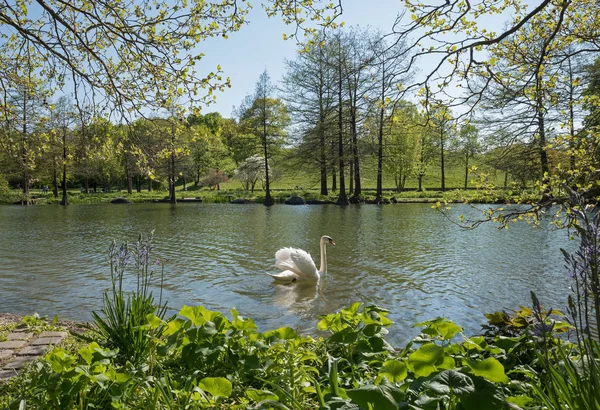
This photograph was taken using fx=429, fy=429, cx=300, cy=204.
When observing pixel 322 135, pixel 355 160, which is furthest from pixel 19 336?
pixel 322 135

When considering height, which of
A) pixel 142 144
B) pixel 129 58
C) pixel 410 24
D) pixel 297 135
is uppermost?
pixel 297 135

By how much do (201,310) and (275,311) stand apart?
13.1ft

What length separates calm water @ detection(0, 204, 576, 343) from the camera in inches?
282

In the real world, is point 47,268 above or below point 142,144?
below

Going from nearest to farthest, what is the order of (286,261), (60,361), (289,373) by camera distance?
(60,361)
(289,373)
(286,261)

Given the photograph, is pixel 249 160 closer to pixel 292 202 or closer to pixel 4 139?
pixel 292 202

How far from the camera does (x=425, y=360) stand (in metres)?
2.21

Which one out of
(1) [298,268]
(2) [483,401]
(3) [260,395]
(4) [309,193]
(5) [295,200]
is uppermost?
(4) [309,193]

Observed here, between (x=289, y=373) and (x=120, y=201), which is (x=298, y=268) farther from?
(x=120, y=201)

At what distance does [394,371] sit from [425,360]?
0.20 metres

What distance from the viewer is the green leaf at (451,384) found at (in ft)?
6.17

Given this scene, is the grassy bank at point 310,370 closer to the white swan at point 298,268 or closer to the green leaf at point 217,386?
the green leaf at point 217,386

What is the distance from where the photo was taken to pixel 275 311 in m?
7.05

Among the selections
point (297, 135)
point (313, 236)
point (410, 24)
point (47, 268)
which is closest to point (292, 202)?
point (297, 135)
